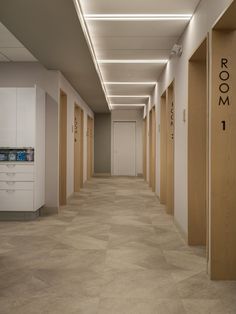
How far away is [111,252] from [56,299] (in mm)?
1693

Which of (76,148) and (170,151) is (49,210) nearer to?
(170,151)

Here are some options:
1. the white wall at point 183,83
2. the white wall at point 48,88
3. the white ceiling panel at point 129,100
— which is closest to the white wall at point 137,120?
the white ceiling panel at point 129,100

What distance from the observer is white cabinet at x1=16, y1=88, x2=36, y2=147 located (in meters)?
7.27

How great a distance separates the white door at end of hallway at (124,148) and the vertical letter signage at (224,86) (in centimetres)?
1475

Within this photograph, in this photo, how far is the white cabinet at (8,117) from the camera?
7.29m

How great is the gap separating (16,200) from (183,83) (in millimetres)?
3746

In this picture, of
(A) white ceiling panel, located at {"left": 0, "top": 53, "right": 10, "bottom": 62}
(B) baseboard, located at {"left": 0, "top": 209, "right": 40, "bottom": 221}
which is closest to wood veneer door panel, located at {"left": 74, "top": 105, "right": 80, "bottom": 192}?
(A) white ceiling panel, located at {"left": 0, "top": 53, "right": 10, "bottom": 62}

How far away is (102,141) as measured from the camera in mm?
19078

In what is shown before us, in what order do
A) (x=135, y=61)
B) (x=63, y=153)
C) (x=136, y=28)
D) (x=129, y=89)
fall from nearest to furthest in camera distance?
(x=136, y=28) < (x=135, y=61) < (x=63, y=153) < (x=129, y=89)

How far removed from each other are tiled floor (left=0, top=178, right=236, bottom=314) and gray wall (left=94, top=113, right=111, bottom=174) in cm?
1156

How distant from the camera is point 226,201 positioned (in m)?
3.99

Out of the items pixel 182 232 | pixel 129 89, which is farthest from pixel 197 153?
pixel 129 89

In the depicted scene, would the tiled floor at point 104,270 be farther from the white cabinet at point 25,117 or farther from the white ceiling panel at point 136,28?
the white ceiling panel at point 136,28

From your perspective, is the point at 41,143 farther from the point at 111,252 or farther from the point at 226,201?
the point at 226,201
